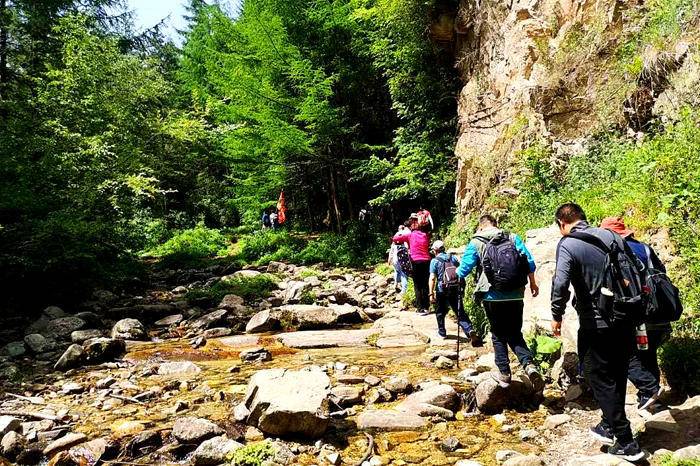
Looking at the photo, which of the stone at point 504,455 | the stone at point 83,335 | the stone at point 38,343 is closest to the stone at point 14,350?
the stone at point 38,343

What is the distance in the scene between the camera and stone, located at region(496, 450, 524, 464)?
13.4ft

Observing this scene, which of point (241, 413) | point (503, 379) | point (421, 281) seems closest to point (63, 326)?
point (241, 413)

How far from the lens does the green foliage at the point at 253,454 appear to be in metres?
4.31

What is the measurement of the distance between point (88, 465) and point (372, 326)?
279 inches

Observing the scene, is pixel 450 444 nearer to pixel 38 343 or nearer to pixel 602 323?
pixel 602 323

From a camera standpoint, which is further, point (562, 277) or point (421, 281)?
point (421, 281)

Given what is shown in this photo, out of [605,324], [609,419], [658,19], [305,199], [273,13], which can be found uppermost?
[273,13]

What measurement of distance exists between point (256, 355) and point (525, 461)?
19.0 ft

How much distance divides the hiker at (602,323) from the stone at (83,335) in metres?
9.86

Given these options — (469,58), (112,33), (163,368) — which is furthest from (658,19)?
(112,33)

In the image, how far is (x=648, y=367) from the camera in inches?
173

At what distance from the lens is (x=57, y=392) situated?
7.00 m

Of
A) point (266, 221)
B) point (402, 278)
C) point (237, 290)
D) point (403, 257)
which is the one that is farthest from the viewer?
point (266, 221)

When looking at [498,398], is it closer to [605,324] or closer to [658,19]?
[605,324]
